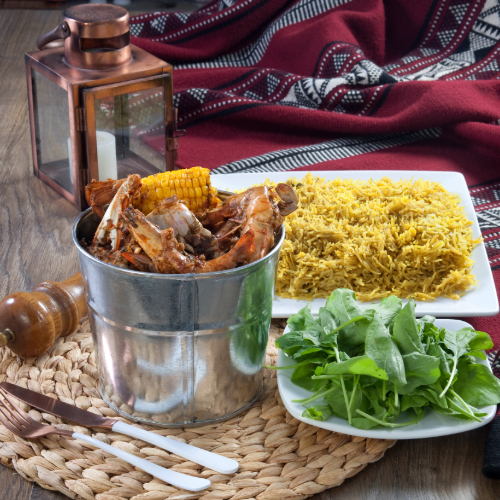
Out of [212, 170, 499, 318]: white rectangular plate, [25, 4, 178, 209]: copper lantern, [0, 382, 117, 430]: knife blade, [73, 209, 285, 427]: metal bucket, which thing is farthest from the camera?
[25, 4, 178, 209]: copper lantern

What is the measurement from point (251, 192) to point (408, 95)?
4.42ft

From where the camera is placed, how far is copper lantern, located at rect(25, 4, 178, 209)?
158cm

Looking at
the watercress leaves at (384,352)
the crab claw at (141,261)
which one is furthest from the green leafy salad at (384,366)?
the crab claw at (141,261)

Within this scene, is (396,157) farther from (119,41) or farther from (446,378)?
(446,378)

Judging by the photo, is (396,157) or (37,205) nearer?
(37,205)

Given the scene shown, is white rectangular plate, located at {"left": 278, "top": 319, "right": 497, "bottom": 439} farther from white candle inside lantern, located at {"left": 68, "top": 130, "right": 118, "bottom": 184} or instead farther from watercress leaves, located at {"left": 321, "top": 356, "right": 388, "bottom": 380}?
white candle inside lantern, located at {"left": 68, "top": 130, "right": 118, "bottom": 184}

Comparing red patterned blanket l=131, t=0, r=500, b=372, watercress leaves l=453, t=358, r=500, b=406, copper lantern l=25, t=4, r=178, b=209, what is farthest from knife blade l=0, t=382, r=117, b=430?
red patterned blanket l=131, t=0, r=500, b=372

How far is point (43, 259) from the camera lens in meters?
1.58

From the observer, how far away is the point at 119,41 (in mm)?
1622

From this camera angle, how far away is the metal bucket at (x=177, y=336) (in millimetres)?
939

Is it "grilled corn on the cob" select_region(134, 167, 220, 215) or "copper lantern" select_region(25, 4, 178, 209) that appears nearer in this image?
"grilled corn on the cob" select_region(134, 167, 220, 215)

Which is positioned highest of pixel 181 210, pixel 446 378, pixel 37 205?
pixel 181 210

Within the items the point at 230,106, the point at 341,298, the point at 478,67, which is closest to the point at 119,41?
the point at 230,106

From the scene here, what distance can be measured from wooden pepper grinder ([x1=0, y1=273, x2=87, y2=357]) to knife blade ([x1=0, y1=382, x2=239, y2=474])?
0.26ft
